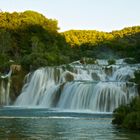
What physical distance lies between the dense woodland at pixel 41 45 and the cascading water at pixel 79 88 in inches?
187

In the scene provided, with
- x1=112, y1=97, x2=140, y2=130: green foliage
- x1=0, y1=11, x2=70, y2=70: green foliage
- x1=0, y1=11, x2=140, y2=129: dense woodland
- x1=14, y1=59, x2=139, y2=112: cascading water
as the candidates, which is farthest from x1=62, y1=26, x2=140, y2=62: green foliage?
x1=112, y1=97, x2=140, y2=130: green foliage

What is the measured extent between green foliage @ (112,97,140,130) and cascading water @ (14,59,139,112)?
16981mm

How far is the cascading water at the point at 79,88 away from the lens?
50.2 metres

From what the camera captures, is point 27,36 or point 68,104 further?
point 27,36

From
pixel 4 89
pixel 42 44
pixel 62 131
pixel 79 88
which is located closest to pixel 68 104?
pixel 79 88

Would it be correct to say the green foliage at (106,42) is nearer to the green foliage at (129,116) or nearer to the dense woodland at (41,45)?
the dense woodland at (41,45)

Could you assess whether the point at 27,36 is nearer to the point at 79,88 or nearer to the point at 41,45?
the point at 41,45

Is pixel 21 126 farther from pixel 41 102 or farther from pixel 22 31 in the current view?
pixel 22 31

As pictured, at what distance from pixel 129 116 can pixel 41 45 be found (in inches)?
2374

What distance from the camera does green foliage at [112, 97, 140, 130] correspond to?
28.6 metres

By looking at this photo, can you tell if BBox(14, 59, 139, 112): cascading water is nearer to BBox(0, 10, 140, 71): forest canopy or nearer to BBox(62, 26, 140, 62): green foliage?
BBox(0, 10, 140, 71): forest canopy

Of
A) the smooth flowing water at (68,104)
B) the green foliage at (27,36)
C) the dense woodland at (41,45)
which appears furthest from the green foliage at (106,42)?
the smooth flowing water at (68,104)

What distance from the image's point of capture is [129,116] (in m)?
29.0

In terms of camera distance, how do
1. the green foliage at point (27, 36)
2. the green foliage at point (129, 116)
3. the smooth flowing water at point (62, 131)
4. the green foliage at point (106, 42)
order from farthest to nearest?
the green foliage at point (106, 42) → the green foliage at point (27, 36) → the green foliage at point (129, 116) → the smooth flowing water at point (62, 131)
